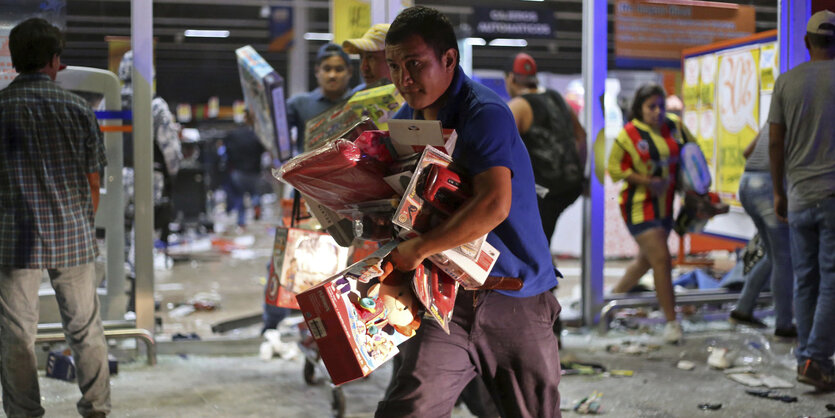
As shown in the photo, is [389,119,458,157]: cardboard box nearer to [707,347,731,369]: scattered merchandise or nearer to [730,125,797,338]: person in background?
[707,347,731,369]: scattered merchandise

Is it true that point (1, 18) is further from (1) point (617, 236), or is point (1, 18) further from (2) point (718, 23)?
(1) point (617, 236)

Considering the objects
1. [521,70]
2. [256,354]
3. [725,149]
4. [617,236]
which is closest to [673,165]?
[521,70]

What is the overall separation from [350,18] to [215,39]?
2023 centimetres

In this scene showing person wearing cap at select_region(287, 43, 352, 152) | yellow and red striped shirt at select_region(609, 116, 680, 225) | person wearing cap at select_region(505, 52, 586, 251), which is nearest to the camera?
person wearing cap at select_region(287, 43, 352, 152)

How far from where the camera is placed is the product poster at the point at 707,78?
762 cm

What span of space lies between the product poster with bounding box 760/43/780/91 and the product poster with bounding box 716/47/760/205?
7 centimetres

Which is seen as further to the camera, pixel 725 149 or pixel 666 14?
pixel 725 149

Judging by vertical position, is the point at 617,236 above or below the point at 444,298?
below

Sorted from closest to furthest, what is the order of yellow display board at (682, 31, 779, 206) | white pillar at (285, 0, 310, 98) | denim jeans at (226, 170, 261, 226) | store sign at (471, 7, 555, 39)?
yellow display board at (682, 31, 779, 206)
store sign at (471, 7, 555, 39)
denim jeans at (226, 170, 261, 226)
white pillar at (285, 0, 310, 98)

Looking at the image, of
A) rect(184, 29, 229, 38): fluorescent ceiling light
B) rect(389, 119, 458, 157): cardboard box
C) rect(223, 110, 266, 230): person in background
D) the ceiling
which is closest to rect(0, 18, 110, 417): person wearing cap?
the ceiling

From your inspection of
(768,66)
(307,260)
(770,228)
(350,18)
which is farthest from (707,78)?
(307,260)

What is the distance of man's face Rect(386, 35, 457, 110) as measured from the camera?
228cm

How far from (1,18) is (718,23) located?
5.15m

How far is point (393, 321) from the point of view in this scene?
222 centimetres
